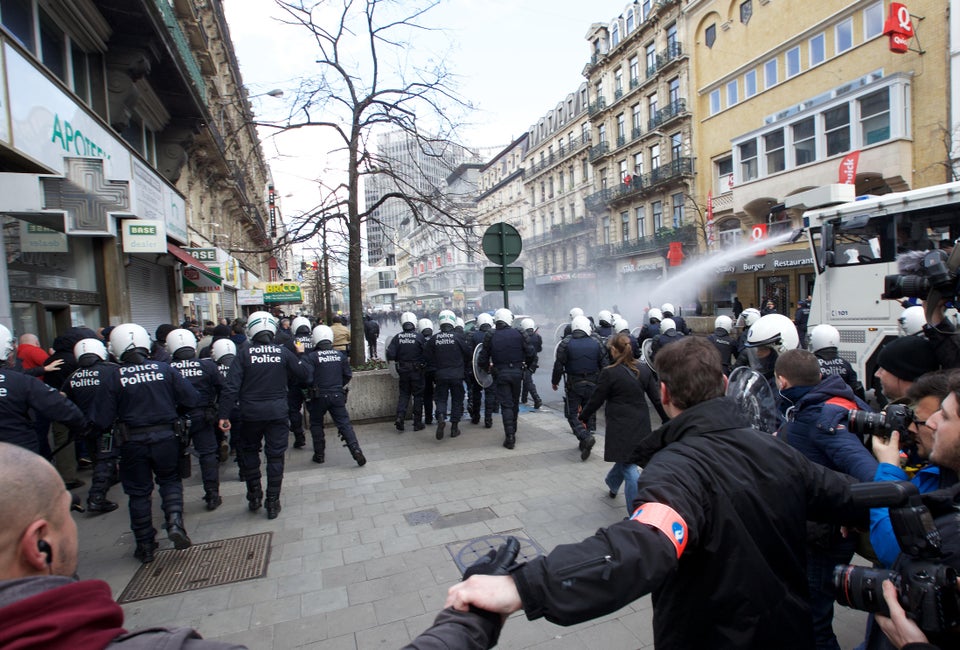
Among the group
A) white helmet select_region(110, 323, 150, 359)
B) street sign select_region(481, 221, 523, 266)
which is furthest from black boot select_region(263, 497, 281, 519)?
street sign select_region(481, 221, 523, 266)

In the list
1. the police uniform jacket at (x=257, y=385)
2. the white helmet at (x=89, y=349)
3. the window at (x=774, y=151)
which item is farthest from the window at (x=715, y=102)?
the white helmet at (x=89, y=349)

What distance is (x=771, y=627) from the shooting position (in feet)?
5.38

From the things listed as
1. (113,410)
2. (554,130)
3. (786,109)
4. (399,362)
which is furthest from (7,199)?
(554,130)

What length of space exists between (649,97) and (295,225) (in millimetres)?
30356

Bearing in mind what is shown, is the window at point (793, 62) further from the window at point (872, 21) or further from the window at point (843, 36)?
the window at point (872, 21)

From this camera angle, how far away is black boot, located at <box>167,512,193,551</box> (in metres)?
4.45

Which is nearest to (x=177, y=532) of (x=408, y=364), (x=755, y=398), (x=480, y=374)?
(x=408, y=364)

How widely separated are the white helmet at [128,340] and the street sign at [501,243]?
16.0ft

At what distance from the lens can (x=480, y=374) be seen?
28.3 ft

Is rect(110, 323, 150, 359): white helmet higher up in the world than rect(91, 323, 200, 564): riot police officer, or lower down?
higher up

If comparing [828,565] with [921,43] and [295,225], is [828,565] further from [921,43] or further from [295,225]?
[921,43]

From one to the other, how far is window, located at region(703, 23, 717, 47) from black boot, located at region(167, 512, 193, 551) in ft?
104

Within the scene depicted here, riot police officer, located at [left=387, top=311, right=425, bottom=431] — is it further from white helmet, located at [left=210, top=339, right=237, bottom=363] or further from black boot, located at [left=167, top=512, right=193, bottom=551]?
black boot, located at [left=167, top=512, right=193, bottom=551]

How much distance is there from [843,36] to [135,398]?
2629 cm
